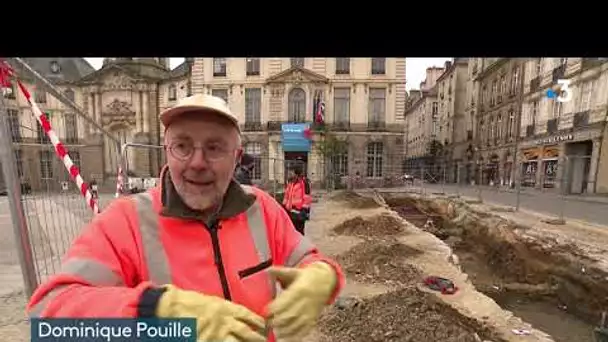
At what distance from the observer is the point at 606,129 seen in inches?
755

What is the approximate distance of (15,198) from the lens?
77.4 inches

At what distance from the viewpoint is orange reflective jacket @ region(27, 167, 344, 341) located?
102 cm

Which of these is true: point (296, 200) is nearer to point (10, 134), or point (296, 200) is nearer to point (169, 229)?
point (10, 134)

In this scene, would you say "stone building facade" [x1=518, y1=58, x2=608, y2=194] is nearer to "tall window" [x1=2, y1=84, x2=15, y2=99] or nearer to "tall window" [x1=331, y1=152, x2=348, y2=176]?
"tall window" [x1=331, y1=152, x2=348, y2=176]

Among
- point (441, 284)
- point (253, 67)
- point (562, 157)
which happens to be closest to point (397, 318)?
point (441, 284)

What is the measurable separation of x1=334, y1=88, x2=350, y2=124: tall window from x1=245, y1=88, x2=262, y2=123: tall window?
6.61 metres

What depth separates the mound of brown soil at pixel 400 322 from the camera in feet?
11.3

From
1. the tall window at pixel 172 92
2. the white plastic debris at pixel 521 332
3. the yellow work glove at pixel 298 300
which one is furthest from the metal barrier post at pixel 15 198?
the tall window at pixel 172 92

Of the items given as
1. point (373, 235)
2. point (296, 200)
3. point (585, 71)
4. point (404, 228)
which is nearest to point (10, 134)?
point (296, 200)

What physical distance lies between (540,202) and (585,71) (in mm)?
12579

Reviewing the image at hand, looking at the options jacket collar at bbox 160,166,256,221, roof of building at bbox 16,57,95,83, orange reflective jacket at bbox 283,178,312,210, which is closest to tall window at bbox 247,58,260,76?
roof of building at bbox 16,57,95,83

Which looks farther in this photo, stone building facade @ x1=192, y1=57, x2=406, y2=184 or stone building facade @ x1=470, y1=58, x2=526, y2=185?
stone building facade @ x1=470, y1=58, x2=526, y2=185

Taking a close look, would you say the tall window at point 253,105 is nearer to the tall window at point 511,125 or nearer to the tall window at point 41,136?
the tall window at point 511,125

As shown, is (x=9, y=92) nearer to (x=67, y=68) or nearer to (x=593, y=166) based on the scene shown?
(x=593, y=166)
